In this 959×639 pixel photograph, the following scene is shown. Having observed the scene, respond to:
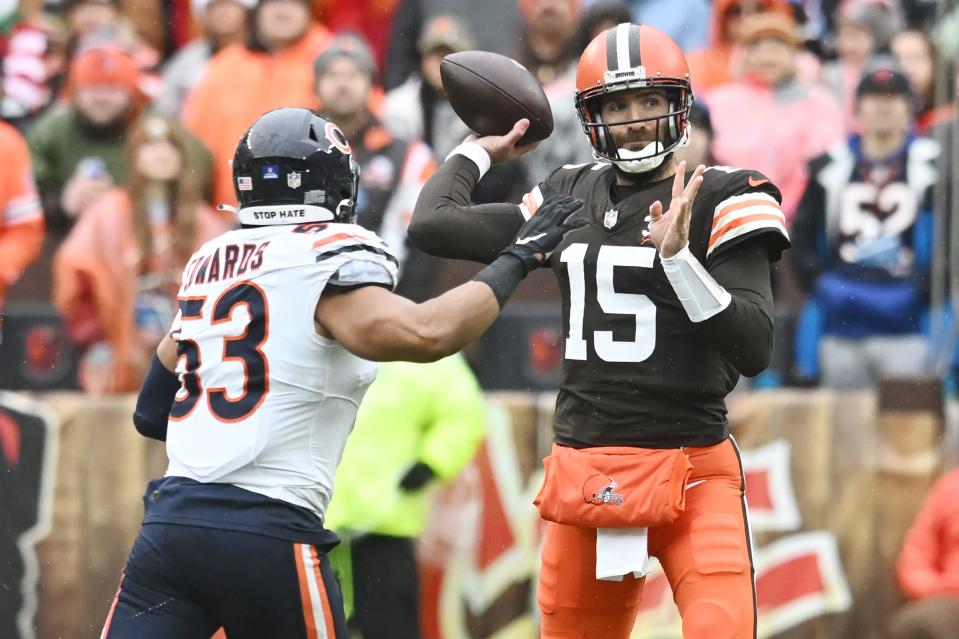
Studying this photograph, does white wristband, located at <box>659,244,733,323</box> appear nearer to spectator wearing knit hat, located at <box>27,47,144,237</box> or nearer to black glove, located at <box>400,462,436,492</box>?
black glove, located at <box>400,462,436,492</box>

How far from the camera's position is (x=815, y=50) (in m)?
7.38

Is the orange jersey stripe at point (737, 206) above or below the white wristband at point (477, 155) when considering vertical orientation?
below

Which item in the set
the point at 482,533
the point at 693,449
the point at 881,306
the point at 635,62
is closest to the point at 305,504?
the point at 693,449

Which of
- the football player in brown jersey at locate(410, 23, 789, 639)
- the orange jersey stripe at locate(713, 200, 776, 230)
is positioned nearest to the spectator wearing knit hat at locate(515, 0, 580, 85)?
the football player in brown jersey at locate(410, 23, 789, 639)

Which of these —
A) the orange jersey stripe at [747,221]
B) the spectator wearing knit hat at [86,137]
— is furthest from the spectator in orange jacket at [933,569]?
the spectator wearing knit hat at [86,137]

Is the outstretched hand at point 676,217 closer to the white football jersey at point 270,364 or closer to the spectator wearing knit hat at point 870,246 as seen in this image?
the white football jersey at point 270,364

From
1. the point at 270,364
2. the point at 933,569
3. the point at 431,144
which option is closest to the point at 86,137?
the point at 431,144

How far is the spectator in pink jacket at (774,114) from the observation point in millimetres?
6984

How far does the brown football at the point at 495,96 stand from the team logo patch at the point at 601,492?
1.05m

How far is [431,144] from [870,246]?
6.97 ft

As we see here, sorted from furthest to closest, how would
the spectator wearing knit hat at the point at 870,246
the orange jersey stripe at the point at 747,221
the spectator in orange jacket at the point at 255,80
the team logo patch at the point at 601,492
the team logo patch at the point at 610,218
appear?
the spectator in orange jacket at the point at 255,80, the spectator wearing knit hat at the point at 870,246, the team logo patch at the point at 610,218, the team logo patch at the point at 601,492, the orange jersey stripe at the point at 747,221

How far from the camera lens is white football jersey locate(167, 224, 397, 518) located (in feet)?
11.8

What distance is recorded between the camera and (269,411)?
362cm

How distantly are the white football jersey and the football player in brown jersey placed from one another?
2.38 ft
